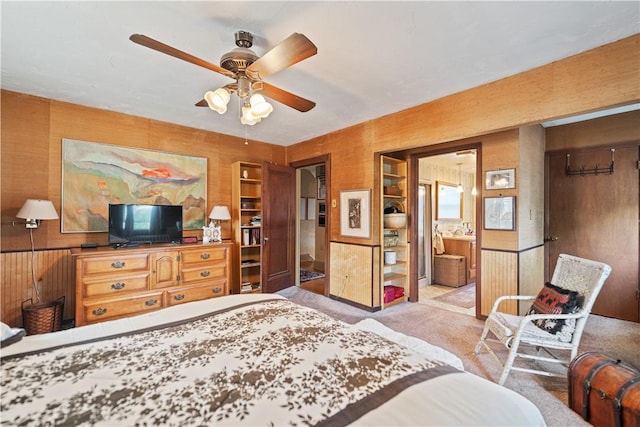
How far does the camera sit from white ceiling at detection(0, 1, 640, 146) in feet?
5.52

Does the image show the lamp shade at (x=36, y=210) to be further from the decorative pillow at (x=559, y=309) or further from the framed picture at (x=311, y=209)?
the framed picture at (x=311, y=209)

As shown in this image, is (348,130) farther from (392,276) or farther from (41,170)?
(41,170)

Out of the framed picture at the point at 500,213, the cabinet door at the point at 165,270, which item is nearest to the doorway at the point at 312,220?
the cabinet door at the point at 165,270

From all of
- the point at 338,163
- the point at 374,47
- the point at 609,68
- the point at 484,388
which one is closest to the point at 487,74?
the point at 609,68

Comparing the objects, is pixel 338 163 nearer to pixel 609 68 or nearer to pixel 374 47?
pixel 374 47

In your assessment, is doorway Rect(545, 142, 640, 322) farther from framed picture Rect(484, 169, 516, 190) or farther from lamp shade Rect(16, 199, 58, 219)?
lamp shade Rect(16, 199, 58, 219)

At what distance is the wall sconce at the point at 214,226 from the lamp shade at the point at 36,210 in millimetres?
1566

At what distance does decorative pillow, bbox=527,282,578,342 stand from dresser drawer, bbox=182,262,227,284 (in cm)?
347

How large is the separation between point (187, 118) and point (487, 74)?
3515 mm

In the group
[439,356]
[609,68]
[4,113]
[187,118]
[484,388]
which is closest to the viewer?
[484,388]

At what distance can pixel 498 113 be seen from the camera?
2.52m

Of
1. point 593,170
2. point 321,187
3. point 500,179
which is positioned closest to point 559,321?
point 500,179

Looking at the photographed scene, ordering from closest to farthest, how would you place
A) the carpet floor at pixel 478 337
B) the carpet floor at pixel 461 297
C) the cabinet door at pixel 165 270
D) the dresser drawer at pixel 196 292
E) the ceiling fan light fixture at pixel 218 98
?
the ceiling fan light fixture at pixel 218 98 → the carpet floor at pixel 478 337 → the cabinet door at pixel 165 270 → the dresser drawer at pixel 196 292 → the carpet floor at pixel 461 297

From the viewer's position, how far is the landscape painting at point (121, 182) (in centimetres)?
317
